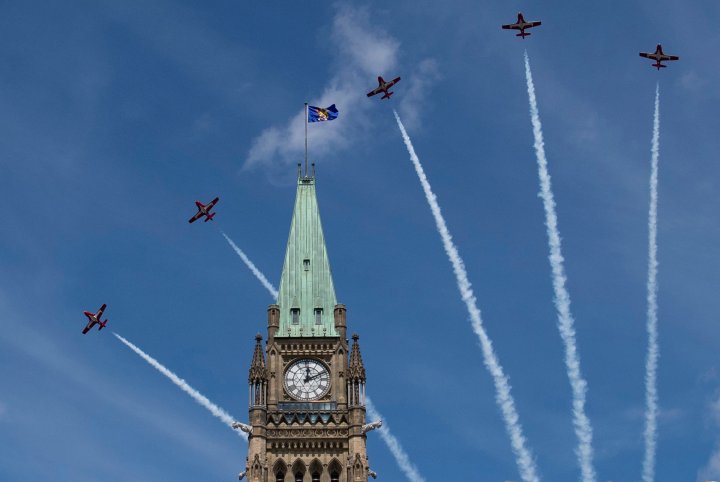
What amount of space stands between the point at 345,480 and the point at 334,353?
57.8 ft


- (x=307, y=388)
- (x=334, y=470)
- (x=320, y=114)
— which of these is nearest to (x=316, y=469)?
(x=334, y=470)

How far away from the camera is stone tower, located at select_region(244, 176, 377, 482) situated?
16062 cm

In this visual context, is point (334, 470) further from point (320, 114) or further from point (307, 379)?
point (320, 114)

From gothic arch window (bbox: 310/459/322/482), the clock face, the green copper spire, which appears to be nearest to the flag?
the green copper spire

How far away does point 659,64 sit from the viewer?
159 metres

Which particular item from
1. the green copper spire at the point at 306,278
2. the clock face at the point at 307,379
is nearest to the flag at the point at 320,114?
the green copper spire at the point at 306,278

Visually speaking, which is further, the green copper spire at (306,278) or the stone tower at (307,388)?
the green copper spire at (306,278)

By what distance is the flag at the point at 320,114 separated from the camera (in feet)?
606

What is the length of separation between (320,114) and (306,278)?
23.0 meters

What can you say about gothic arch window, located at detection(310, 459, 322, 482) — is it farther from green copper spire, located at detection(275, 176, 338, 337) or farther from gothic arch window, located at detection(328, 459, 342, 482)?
green copper spire, located at detection(275, 176, 338, 337)

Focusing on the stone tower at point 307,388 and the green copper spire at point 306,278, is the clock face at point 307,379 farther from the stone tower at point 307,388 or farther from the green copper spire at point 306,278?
the green copper spire at point 306,278

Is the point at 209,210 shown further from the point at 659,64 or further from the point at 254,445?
the point at 659,64

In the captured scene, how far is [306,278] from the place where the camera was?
178875 mm

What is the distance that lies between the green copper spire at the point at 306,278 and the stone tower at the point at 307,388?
129 mm
